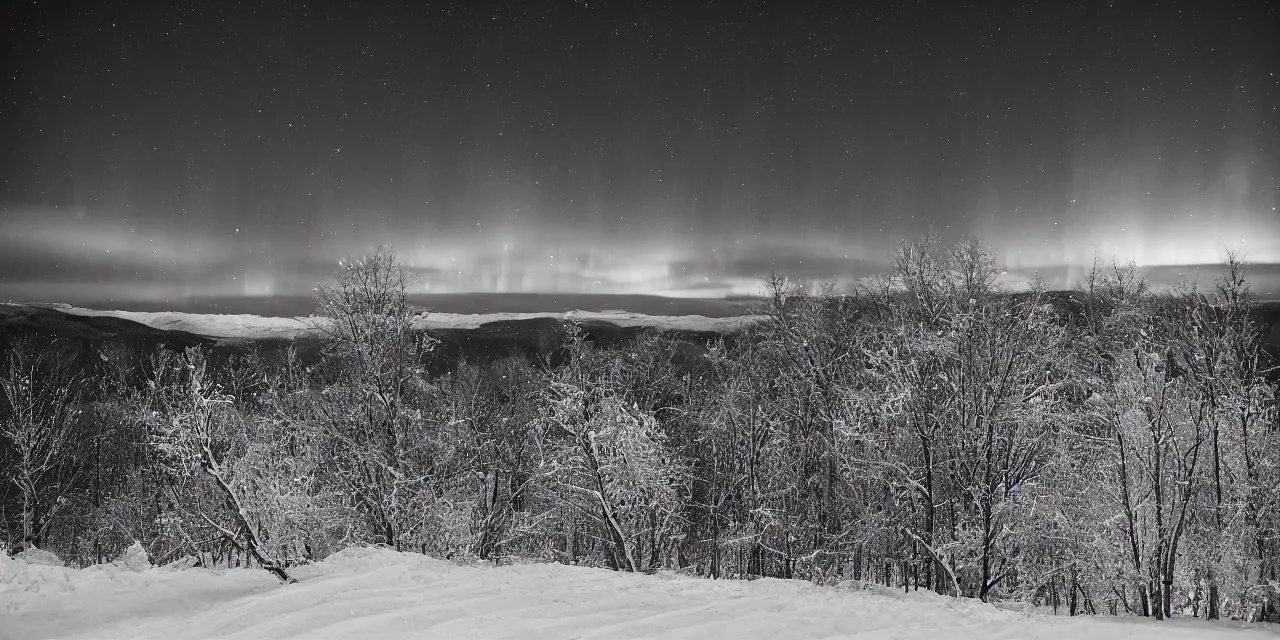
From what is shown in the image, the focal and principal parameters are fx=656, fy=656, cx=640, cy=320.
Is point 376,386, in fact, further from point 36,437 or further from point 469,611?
point 36,437

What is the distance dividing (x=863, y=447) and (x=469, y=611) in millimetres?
17320

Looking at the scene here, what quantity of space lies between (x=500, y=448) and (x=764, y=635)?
20.1m

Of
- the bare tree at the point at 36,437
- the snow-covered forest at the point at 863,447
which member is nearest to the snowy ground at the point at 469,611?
the snow-covered forest at the point at 863,447

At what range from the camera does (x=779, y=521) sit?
76.3 feet

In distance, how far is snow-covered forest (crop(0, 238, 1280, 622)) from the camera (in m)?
18.4

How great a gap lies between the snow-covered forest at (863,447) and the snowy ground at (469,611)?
1.63 m

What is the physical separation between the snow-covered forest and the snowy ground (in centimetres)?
163

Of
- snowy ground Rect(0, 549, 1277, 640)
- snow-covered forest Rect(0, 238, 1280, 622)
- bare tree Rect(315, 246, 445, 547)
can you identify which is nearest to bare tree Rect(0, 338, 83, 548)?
snow-covered forest Rect(0, 238, 1280, 622)

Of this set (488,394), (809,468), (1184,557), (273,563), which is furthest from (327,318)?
(1184,557)

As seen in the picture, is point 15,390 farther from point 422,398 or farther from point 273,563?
point 273,563

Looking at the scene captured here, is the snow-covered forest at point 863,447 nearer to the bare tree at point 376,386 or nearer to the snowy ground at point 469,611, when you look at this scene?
the bare tree at point 376,386

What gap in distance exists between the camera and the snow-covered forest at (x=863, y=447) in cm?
1844

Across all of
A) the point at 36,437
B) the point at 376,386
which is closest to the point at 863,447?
the point at 376,386

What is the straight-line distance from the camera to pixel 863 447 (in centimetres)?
2442
